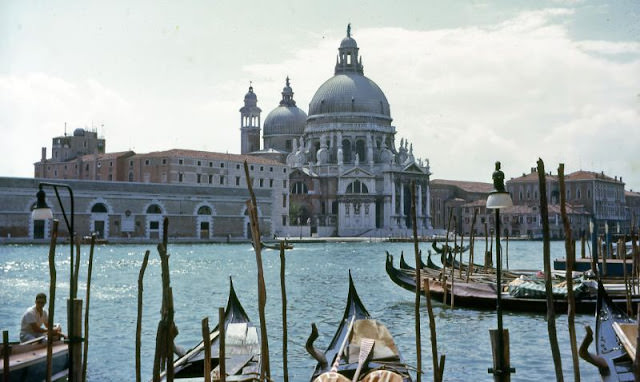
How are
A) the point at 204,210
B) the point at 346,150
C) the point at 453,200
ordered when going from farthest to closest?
1. the point at 453,200
2. the point at 346,150
3. the point at 204,210

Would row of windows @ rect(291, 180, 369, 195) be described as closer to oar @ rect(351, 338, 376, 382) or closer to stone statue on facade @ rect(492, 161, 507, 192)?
oar @ rect(351, 338, 376, 382)

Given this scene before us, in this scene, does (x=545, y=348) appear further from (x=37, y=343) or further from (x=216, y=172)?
(x=216, y=172)

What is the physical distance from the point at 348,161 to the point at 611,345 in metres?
48.9

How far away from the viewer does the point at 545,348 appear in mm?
9430

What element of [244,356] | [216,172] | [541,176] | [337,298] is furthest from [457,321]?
[216,172]

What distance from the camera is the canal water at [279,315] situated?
340 inches

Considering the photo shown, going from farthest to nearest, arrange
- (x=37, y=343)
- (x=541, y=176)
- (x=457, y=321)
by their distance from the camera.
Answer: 1. (x=457, y=321)
2. (x=37, y=343)
3. (x=541, y=176)

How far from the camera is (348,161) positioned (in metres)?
55.4

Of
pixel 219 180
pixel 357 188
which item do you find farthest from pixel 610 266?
pixel 357 188

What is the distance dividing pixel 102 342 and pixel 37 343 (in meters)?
3.62

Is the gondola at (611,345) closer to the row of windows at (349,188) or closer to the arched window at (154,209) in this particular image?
the arched window at (154,209)

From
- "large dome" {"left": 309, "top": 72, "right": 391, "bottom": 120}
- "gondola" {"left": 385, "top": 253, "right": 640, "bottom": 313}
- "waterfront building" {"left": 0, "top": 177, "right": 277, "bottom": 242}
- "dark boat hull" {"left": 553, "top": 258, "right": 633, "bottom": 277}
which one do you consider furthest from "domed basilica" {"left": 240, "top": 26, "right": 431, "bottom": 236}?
"gondola" {"left": 385, "top": 253, "right": 640, "bottom": 313}

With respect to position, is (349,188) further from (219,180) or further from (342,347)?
(342,347)

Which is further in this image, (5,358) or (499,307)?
(499,307)
